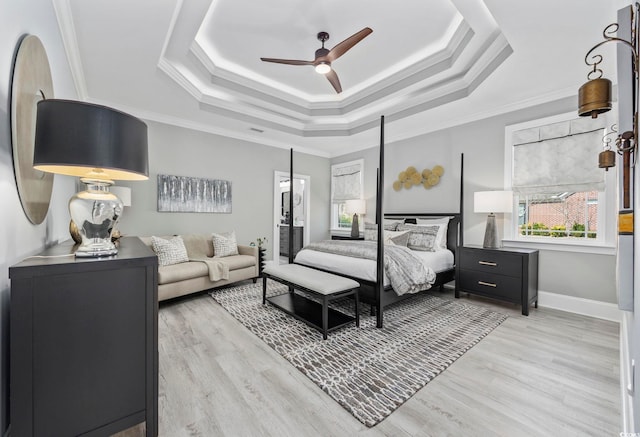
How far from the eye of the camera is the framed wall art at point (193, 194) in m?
4.31

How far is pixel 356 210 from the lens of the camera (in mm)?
5590

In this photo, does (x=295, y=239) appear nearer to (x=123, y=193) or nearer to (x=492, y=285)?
(x=123, y=193)

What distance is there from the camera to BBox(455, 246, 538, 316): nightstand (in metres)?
3.22

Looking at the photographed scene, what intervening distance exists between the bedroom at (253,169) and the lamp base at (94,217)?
0.77ft

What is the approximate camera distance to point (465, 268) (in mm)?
3729

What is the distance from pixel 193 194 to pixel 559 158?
203 inches

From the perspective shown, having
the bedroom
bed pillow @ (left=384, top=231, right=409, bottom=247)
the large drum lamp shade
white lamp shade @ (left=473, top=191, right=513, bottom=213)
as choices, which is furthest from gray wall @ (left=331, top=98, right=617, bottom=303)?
the large drum lamp shade

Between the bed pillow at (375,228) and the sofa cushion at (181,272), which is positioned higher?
the bed pillow at (375,228)

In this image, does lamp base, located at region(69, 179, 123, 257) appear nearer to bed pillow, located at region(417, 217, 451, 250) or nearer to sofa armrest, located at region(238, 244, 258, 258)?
sofa armrest, located at region(238, 244, 258, 258)

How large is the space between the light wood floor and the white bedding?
114 cm

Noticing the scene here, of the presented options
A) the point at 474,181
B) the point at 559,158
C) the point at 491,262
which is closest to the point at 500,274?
the point at 491,262

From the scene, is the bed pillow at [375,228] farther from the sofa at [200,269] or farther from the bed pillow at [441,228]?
the sofa at [200,269]

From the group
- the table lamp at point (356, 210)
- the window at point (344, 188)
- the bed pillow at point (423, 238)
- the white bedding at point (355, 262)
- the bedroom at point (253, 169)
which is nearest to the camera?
the bedroom at point (253, 169)

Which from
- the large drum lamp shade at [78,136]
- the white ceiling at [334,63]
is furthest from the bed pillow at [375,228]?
the large drum lamp shade at [78,136]
